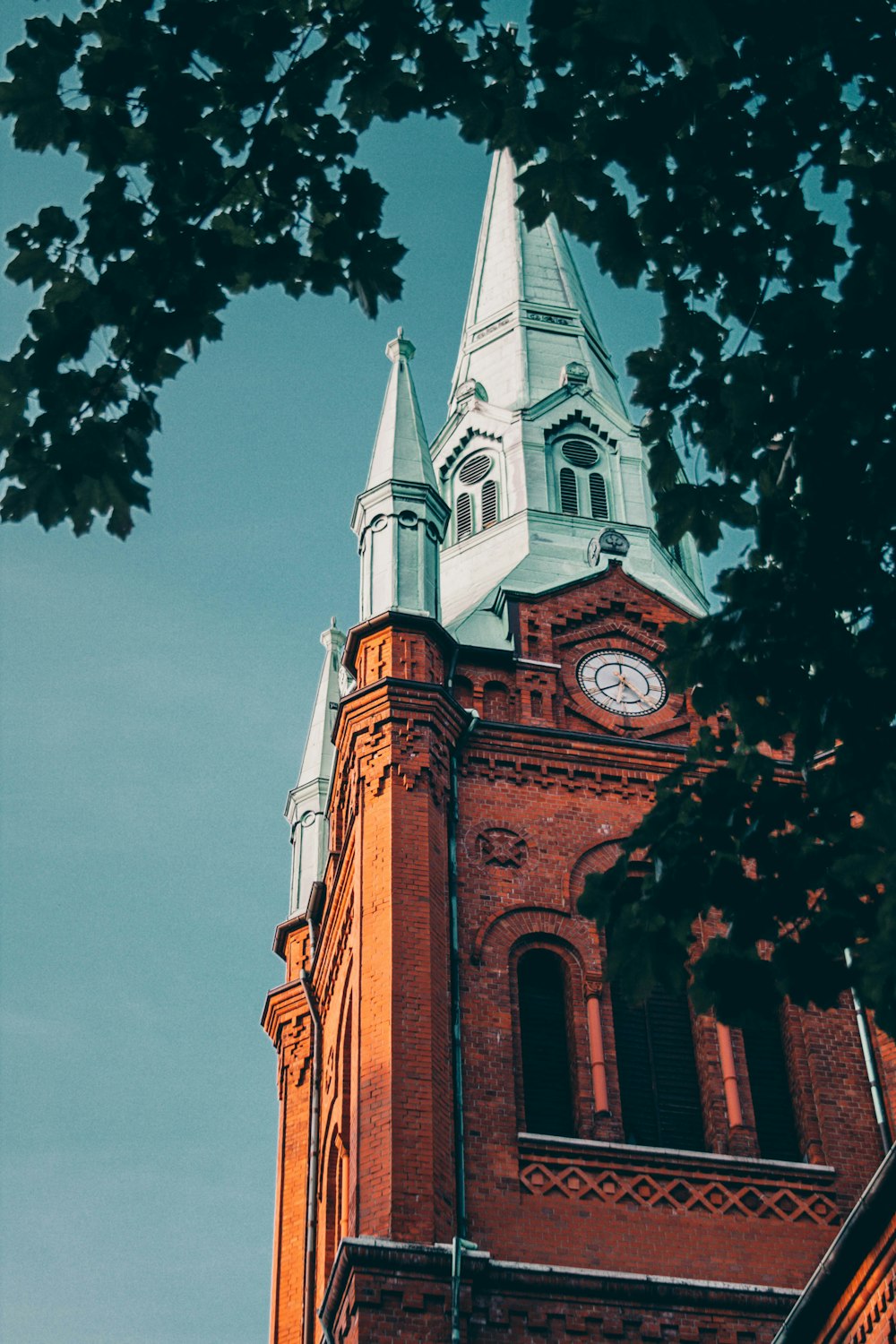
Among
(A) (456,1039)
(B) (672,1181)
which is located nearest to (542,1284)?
(B) (672,1181)

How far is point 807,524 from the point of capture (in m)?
9.30

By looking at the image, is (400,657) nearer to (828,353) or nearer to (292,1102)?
(292,1102)

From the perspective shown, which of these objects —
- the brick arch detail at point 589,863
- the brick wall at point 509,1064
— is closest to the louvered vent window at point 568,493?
the brick wall at point 509,1064

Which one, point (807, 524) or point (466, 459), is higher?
point (466, 459)

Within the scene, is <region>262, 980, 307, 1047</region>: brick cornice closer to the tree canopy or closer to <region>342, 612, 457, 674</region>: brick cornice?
<region>342, 612, 457, 674</region>: brick cornice

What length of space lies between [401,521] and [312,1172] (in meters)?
8.53

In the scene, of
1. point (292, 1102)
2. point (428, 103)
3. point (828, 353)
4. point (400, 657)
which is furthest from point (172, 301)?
point (292, 1102)

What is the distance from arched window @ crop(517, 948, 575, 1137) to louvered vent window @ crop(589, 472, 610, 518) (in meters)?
9.43

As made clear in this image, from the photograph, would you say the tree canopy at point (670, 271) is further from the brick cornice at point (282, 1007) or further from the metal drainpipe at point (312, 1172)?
the brick cornice at point (282, 1007)

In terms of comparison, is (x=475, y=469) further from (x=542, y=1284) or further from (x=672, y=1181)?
(x=542, y=1284)

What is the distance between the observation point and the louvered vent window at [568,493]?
1128 inches

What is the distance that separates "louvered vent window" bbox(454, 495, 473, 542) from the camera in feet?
95.1

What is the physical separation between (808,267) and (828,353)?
22.8 inches

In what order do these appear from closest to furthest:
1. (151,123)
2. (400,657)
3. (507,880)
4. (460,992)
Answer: (151,123) < (460,992) < (507,880) < (400,657)
